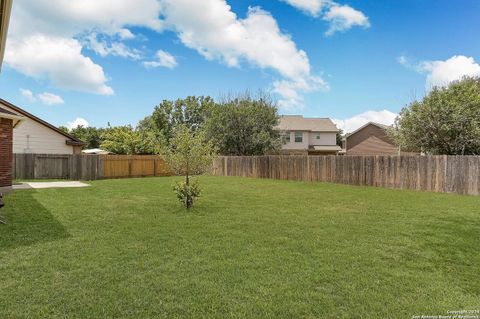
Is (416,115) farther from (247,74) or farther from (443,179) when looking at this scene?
(247,74)

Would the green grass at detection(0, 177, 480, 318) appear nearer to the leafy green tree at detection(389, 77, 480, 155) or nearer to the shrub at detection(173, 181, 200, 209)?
the shrub at detection(173, 181, 200, 209)

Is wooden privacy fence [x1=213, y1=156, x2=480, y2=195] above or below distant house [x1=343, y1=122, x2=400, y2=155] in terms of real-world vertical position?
below

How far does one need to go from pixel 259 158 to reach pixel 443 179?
39.0 ft

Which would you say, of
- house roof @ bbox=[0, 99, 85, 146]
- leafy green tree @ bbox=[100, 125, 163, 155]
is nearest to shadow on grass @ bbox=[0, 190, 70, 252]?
house roof @ bbox=[0, 99, 85, 146]

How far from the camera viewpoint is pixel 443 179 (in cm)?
1425

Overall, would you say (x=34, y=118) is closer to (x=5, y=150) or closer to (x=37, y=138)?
(x=37, y=138)

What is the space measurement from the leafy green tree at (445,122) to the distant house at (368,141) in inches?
643

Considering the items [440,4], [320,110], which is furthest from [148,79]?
[320,110]

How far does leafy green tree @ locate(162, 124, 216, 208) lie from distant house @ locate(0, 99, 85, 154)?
15.6 metres

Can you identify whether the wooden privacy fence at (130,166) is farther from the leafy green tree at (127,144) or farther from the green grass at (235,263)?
the green grass at (235,263)

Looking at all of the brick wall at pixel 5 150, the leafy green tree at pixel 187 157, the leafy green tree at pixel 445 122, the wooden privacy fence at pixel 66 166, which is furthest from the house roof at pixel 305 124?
the brick wall at pixel 5 150

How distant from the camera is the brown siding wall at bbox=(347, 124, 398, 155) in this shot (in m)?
38.0

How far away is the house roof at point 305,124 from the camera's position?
38.9m

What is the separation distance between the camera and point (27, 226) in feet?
22.4
